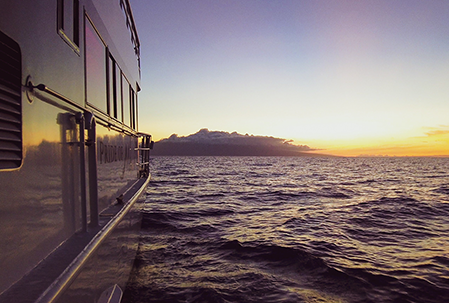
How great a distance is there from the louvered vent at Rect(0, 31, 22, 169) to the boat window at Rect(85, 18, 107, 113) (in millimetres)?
1335

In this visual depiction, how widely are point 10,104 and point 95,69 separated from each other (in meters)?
1.83

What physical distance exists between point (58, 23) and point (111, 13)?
1912mm

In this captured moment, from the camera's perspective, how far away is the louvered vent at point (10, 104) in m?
1.39

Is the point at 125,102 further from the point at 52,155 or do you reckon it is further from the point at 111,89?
the point at 52,155

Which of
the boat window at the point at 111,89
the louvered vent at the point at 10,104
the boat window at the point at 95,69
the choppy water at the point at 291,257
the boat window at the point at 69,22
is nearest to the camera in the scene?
the louvered vent at the point at 10,104

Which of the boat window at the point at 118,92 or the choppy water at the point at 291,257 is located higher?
the boat window at the point at 118,92

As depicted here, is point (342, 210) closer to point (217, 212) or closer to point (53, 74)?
point (217, 212)

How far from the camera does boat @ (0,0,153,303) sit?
1.46 m

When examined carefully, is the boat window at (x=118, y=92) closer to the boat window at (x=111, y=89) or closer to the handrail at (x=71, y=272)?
the boat window at (x=111, y=89)

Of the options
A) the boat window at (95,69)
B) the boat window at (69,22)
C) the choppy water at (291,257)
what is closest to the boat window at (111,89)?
the boat window at (95,69)

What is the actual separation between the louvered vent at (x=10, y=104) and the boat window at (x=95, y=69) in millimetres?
1335

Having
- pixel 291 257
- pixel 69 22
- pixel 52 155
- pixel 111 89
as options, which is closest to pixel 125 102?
pixel 111 89

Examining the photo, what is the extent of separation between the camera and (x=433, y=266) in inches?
218

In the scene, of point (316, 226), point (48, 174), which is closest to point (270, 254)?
point (316, 226)
